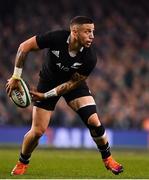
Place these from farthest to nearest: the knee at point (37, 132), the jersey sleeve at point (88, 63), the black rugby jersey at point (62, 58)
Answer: the knee at point (37, 132) < the jersey sleeve at point (88, 63) < the black rugby jersey at point (62, 58)

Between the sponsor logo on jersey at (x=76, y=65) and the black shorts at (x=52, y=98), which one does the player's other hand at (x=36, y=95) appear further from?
the sponsor logo on jersey at (x=76, y=65)

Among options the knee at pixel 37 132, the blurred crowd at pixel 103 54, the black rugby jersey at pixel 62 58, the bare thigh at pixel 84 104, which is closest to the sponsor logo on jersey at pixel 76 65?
the black rugby jersey at pixel 62 58

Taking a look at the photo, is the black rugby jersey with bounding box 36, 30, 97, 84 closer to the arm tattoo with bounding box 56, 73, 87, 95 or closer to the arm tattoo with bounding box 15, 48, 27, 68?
the arm tattoo with bounding box 56, 73, 87, 95

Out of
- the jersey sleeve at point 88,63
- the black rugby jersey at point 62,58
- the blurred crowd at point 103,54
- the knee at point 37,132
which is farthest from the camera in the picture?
the blurred crowd at point 103,54

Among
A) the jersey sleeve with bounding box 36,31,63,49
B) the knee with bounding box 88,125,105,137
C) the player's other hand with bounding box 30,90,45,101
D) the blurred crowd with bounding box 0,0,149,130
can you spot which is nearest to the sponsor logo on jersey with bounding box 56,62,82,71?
the jersey sleeve with bounding box 36,31,63,49

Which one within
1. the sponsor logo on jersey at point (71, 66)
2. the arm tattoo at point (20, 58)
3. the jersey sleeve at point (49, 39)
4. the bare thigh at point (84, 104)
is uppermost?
the jersey sleeve at point (49, 39)

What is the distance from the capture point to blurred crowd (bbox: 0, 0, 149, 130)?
75.1 feet

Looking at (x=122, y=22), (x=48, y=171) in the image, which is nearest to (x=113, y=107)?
(x=122, y=22)

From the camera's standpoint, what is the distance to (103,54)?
25.6 metres

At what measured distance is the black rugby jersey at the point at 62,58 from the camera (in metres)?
10.1

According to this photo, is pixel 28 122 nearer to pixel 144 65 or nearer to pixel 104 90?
pixel 104 90

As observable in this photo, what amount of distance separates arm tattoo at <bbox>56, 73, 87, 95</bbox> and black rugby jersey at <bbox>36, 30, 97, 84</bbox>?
0.22 feet

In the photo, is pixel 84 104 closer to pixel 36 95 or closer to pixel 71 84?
pixel 71 84

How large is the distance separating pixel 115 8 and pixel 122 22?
69cm
